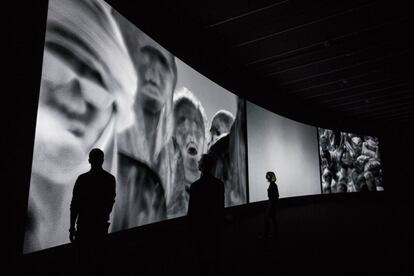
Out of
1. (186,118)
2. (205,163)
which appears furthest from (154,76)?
(205,163)

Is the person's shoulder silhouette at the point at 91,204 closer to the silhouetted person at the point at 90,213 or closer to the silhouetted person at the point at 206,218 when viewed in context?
the silhouetted person at the point at 90,213

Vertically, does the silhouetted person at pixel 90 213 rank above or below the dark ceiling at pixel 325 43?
below

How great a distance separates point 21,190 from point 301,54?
7.29 meters

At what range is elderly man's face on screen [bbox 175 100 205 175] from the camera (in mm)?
5059

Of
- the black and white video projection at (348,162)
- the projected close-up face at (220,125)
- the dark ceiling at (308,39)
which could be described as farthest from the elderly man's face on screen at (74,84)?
the black and white video projection at (348,162)

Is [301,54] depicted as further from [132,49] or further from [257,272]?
[257,272]

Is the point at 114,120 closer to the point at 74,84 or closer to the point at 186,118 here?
the point at 74,84

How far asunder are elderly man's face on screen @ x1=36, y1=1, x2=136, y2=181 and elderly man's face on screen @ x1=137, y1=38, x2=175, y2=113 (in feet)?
1.87

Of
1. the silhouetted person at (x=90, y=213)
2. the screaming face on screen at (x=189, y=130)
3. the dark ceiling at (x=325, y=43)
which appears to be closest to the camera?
the silhouetted person at (x=90, y=213)

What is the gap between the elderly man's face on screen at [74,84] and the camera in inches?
111

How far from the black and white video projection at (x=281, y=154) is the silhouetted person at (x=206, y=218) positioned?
5443 millimetres

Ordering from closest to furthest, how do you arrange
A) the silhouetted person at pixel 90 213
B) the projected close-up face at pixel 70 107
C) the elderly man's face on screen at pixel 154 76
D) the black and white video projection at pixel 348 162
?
the silhouetted person at pixel 90 213 < the projected close-up face at pixel 70 107 < the elderly man's face on screen at pixel 154 76 < the black and white video projection at pixel 348 162

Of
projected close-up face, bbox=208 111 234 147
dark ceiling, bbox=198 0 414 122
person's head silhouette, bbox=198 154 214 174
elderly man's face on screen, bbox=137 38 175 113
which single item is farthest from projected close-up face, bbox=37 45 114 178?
dark ceiling, bbox=198 0 414 122

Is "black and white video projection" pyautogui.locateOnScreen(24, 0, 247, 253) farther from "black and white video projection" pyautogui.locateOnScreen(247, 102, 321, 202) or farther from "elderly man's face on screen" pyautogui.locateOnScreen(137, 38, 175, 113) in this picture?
"black and white video projection" pyautogui.locateOnScreen(247, 102, 321, 202)
